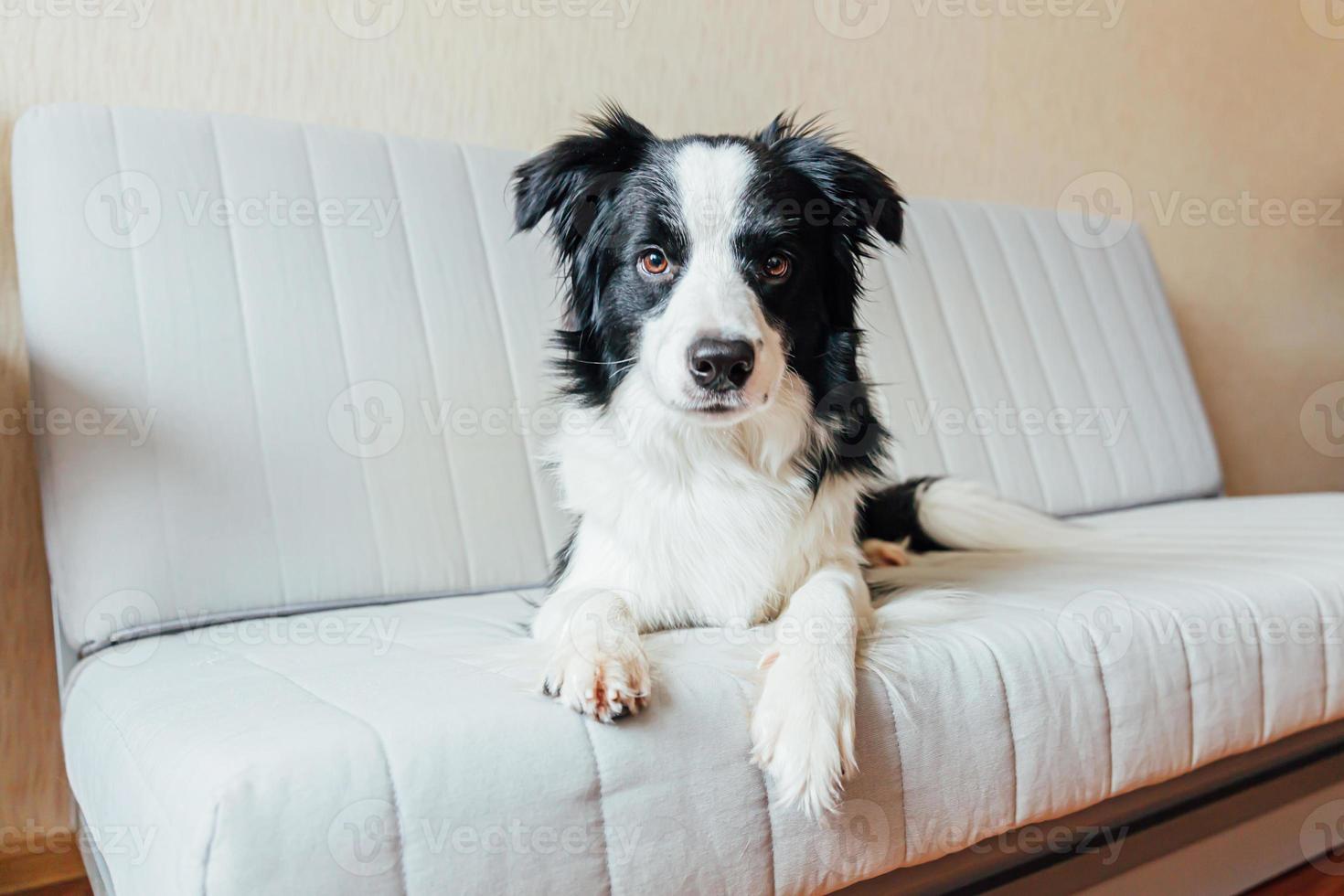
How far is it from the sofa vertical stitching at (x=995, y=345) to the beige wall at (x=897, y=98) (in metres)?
0.39

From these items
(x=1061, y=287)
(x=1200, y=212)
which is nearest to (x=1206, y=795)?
(x=1061, y=287)

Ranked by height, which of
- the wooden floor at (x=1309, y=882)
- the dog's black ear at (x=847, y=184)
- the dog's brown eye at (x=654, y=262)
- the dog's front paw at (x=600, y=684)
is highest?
the dog's black ear at (x=847, y=184)

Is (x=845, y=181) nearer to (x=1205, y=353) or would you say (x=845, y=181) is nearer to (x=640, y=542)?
(x=640, y=542)

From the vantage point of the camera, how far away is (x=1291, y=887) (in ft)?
5.83

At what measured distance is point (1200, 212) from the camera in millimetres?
3758

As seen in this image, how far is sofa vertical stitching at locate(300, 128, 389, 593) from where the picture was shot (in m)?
1.72

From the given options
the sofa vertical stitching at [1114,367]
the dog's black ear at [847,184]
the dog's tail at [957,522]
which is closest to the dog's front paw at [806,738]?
the dog's black ear at [847,184]

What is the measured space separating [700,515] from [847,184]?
541 millimetres

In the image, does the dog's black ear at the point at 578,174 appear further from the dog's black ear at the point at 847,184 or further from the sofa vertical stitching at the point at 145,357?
the sofa vertical stitching at the point at 145,357

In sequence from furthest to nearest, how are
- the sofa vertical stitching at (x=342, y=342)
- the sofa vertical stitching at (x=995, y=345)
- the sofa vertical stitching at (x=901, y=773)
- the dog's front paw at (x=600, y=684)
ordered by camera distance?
the sofa vertical stitching at (x=995, y=345), the sofa vertical stitching at (x=342, y=342), the sofa vertical stitching at (x=901, y=773), the dog's front paw at (x=600, y=684)

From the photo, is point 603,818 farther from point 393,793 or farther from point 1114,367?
point 1114,367

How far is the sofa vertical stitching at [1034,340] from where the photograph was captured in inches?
104

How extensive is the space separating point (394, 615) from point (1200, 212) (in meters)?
Answer: 3.45

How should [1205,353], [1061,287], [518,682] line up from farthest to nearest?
[1205,353] < [1061,287] < [518,682]
